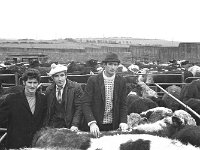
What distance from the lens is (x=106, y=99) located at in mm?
4918

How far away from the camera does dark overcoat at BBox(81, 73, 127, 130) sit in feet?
15.9

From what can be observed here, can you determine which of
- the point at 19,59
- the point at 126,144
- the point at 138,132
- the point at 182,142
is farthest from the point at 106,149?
the point at 19,59

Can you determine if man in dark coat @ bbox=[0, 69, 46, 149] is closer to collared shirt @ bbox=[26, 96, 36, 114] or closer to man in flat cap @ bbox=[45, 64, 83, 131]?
collared shirt @ bbox=[26, 96, 36, 114]

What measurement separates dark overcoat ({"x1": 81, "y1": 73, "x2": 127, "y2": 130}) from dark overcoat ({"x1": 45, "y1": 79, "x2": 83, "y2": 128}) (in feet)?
0.41

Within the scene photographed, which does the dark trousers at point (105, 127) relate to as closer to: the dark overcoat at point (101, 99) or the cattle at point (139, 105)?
the dark overcoat at point (101, 99)

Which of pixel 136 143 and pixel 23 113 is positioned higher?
pixel 23 113

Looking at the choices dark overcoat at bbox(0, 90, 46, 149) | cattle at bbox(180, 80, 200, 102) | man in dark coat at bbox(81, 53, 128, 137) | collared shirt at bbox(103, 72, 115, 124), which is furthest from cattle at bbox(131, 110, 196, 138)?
cattle at bbox(180, 80, 200, 102)

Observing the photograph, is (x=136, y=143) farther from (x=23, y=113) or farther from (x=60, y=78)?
(x=23, y=113)

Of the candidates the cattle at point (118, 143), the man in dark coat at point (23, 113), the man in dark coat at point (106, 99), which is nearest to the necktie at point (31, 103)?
the man in dark coat at point (23, 113)

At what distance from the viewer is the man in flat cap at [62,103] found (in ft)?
15.5

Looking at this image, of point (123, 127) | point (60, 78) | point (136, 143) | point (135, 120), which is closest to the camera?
point (136, 143)

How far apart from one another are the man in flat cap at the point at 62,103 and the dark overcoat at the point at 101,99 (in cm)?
16

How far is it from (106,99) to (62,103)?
2.12ft

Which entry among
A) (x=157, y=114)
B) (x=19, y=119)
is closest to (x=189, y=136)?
(x=19, y=119)
